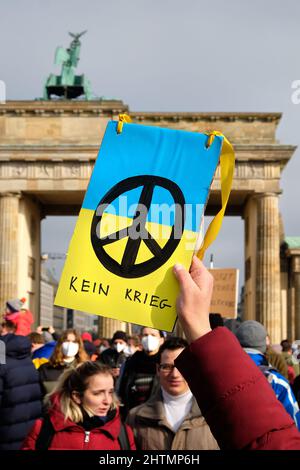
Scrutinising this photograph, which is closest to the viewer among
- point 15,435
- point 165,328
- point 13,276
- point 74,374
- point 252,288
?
point 165,328

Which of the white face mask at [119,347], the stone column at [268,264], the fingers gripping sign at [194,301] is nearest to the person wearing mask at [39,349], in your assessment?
the white face mask at [119,347]

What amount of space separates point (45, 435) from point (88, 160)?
36099 mm

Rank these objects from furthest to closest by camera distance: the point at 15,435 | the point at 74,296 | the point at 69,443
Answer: the point at 15,435 < the point at 69,443 < the point at 74,296

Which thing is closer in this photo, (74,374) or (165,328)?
(165,328)

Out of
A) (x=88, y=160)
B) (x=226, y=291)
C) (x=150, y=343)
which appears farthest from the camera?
(x=88, y=160)

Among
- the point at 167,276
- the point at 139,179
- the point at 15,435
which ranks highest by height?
the point at 139,179

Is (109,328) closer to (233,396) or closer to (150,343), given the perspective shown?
(150,343)

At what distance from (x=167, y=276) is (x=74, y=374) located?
8.31 feet

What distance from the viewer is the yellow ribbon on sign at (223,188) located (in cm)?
244

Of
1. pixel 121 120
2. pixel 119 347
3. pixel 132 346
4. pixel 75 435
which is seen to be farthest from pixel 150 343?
pixel 121 120

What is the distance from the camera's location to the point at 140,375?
756cm

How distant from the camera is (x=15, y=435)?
6.51 meters

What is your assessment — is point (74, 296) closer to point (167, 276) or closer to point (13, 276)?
point (167, 276)

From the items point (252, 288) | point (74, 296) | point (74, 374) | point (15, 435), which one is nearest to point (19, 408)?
point (15, 435)
